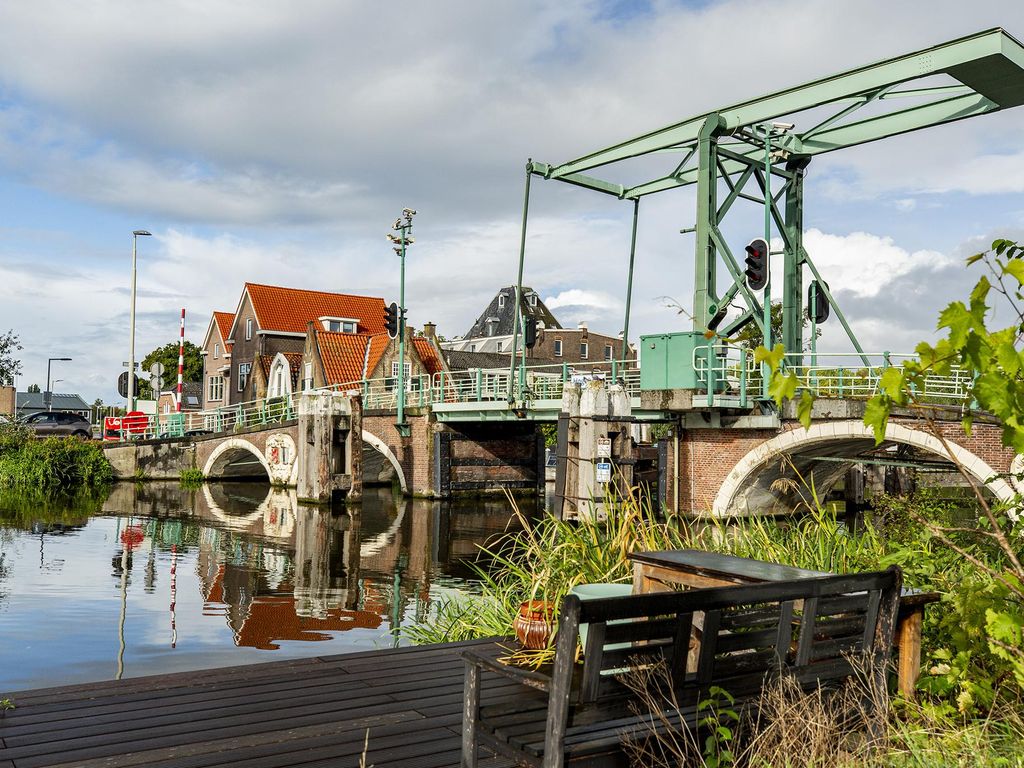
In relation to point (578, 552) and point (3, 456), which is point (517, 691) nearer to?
point (578, 552)

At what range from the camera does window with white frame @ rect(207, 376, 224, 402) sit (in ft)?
161

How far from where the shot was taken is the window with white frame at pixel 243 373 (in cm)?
4475

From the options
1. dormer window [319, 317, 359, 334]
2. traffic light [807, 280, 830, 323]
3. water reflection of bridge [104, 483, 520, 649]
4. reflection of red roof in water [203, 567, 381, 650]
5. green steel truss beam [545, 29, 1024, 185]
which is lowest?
water reflection of bridge [104, 483, 520, 649]

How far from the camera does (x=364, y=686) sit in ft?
15.2

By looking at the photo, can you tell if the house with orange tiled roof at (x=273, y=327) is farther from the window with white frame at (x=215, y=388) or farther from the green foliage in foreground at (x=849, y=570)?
the green foliage in foreground at (x=849, y=570)

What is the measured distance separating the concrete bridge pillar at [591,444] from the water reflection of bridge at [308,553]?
2059 mm

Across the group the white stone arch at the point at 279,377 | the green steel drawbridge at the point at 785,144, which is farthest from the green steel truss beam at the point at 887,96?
the white stone arch at the point at 279,377

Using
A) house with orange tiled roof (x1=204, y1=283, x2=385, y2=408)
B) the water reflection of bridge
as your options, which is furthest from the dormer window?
the water reflection of bridge

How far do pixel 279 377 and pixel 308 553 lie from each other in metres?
26.7

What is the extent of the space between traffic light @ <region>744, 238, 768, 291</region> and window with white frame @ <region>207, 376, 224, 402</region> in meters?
40.2

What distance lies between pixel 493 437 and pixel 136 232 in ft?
49.6

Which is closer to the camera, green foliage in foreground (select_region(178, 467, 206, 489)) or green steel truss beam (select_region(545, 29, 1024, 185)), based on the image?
green steel truss beam (select_region(545, 29, 1024, 185))

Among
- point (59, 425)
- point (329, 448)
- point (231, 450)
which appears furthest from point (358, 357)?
point (329, 448)

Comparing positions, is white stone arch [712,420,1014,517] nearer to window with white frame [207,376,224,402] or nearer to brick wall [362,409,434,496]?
brick wall [362,409,434,496]
